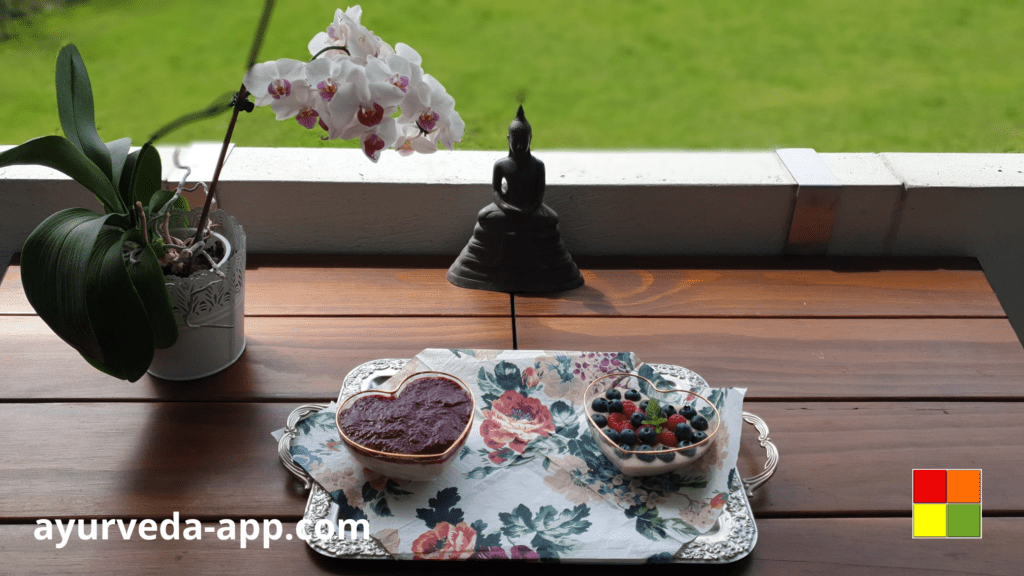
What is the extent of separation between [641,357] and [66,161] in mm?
744

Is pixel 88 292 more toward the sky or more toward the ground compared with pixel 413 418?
more toward the sky

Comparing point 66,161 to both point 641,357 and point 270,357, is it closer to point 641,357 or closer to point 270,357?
point 270,357

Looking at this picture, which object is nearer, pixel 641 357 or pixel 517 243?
pixel 641 357

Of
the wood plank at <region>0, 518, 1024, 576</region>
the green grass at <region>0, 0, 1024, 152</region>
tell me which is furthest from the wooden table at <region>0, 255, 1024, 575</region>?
the green grass at <region>0, 0, 1024, 152</region>

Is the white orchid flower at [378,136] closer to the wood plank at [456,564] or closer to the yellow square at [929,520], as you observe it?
the wood plank at [456,564]

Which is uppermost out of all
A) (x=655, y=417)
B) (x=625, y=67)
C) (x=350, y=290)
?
(x=655, y=417)

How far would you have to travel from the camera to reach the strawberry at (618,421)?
866 mm

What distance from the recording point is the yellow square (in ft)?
2.68

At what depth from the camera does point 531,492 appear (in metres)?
0.84

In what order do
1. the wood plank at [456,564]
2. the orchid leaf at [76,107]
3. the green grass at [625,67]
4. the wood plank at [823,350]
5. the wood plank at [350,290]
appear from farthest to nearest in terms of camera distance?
the green grass at [625,67] < the wood plank at [350,290] < the wood plank at [823,350] < the orchid leaf at [76,107] < the wood plank at [456,564]

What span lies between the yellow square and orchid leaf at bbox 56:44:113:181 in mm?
989

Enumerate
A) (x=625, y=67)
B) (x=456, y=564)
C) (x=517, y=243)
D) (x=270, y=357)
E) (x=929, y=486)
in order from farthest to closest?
1. (x=625, y=67)
2. (x=517, y=243)
3. (x=270, y=357)
4. (x=929, y=486)
5. (x=456, y=564)

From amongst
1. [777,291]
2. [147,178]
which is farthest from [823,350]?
[147,178]

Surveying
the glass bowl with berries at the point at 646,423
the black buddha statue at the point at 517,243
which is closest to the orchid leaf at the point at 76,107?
the black buddha statue at the point at 517,243
